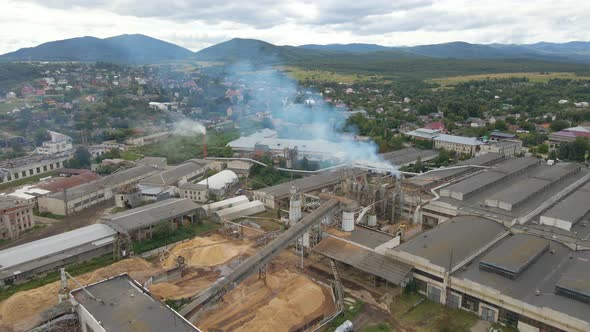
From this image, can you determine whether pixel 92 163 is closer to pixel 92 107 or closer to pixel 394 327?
pixel 92 107

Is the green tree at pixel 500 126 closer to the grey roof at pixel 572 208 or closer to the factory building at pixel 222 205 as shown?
the grey roof at pixel 572 208

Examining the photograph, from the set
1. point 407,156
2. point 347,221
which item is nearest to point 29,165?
point 347,221

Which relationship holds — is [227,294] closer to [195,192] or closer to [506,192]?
[195,192]

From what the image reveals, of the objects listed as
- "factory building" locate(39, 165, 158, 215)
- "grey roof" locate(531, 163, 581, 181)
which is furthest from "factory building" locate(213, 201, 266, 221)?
"grey roof" locate(531, 163, 581, 181)

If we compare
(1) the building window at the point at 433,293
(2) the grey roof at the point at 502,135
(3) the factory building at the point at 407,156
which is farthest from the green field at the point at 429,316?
(2) the grey roof at the point at 502,135

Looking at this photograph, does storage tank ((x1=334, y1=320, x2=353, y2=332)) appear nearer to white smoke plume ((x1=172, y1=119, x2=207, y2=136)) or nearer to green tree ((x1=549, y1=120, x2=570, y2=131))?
white smoke plume ((x1=172, y1=119, x2=207, y2=136))
